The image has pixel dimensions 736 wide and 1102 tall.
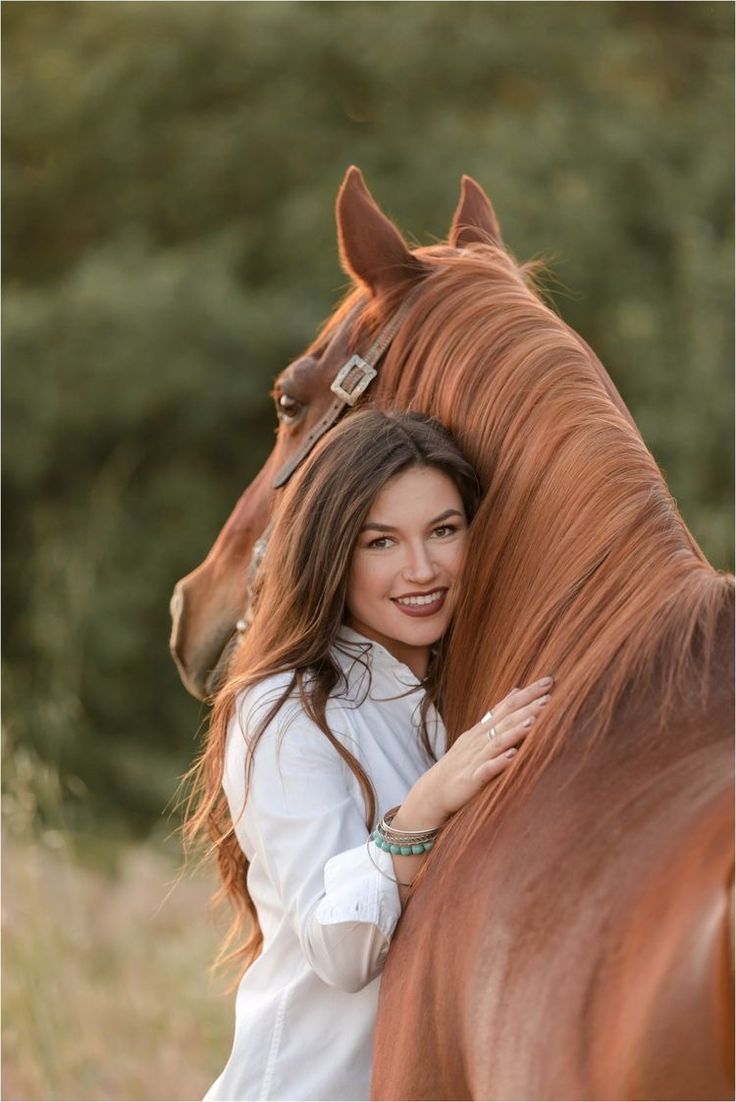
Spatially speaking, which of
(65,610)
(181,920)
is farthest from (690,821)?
(65,610)

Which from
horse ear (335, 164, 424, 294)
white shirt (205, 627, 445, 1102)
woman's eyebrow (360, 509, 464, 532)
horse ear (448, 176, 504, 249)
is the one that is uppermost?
horse ear (448, 176, 504, 249)

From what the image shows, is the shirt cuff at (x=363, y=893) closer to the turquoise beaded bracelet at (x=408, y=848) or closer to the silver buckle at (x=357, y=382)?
the turquoise beaded bracelet at (x=408, y=848)

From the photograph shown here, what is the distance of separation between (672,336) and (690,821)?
8.08 m

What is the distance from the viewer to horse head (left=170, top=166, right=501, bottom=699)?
1.92 meters

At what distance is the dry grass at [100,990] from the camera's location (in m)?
3.56

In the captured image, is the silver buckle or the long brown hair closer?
the long brown hair

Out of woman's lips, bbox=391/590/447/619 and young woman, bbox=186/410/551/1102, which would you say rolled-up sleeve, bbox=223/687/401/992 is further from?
woman's lips, bbox=391/590/447/619

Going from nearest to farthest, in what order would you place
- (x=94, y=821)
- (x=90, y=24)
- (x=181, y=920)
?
1. (x=181, y=920)
2. (x=94, y=821)
3. (x=90, y=24)

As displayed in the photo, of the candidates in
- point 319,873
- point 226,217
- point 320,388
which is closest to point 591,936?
point 319,873

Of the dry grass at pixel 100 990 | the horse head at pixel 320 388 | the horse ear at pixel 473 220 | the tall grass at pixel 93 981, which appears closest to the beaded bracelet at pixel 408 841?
the horse head at pixel 320 388

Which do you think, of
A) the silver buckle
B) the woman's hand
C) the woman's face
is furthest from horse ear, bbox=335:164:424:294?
the woman's hand

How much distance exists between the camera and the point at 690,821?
3.53 ft

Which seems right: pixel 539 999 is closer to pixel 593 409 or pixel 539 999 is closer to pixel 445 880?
pixel 445 880

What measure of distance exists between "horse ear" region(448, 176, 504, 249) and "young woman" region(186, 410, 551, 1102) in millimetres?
528
